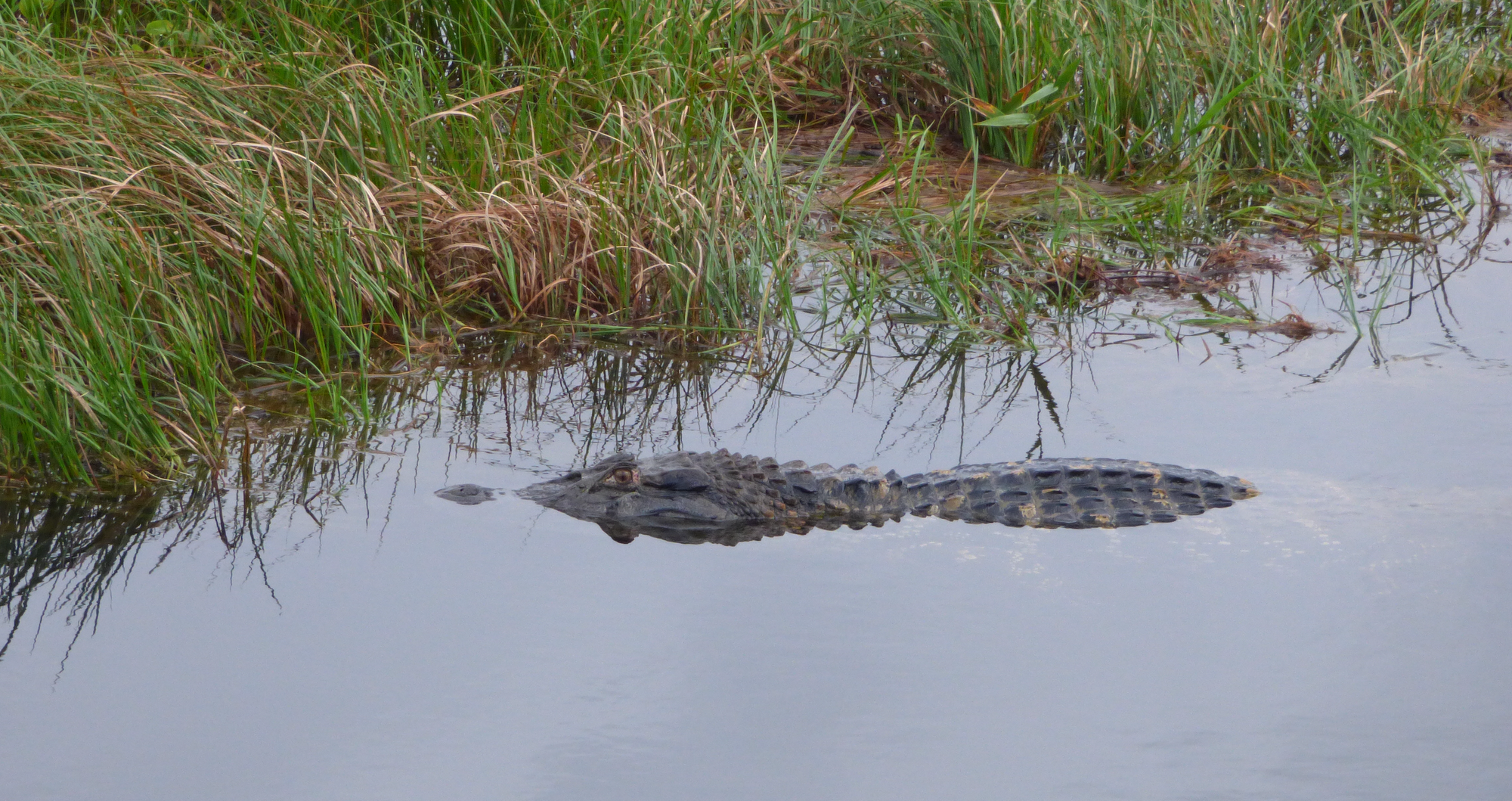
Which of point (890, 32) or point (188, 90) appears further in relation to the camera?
point (890, 32)

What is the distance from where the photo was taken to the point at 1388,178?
638 cm

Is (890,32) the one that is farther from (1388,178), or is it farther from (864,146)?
(1388,178)

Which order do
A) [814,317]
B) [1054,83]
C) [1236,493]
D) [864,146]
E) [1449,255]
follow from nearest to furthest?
[1236,493] → [814,317] → [1449,255] → [1054,83] → [864,146]

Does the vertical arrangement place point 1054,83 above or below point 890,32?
below

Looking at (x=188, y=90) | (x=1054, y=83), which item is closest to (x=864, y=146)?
(x=1054, y=83)

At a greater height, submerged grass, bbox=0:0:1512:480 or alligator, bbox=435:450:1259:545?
submerged grass, bbox=0:0:1512:480

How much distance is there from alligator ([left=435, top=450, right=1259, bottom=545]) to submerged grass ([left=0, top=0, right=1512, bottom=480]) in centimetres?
90

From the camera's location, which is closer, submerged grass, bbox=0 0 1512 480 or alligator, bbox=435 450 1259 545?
alligator, bbox=435 450 1259 545

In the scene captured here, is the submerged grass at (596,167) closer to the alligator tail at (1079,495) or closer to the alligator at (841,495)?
the alligator at (841,495)

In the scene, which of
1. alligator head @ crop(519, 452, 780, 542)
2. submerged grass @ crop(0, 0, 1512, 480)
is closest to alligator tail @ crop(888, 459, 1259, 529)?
alligator head @ crop(519, 452, 780, 542)

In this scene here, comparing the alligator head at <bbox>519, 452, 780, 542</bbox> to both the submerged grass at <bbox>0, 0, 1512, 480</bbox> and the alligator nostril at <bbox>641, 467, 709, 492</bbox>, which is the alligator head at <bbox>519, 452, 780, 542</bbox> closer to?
the alligator nostril at <bbox>641, 467, 709, 492</bbox>

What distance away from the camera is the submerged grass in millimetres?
4234

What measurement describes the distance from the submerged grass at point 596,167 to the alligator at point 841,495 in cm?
90

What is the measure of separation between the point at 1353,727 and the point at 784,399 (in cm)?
217
